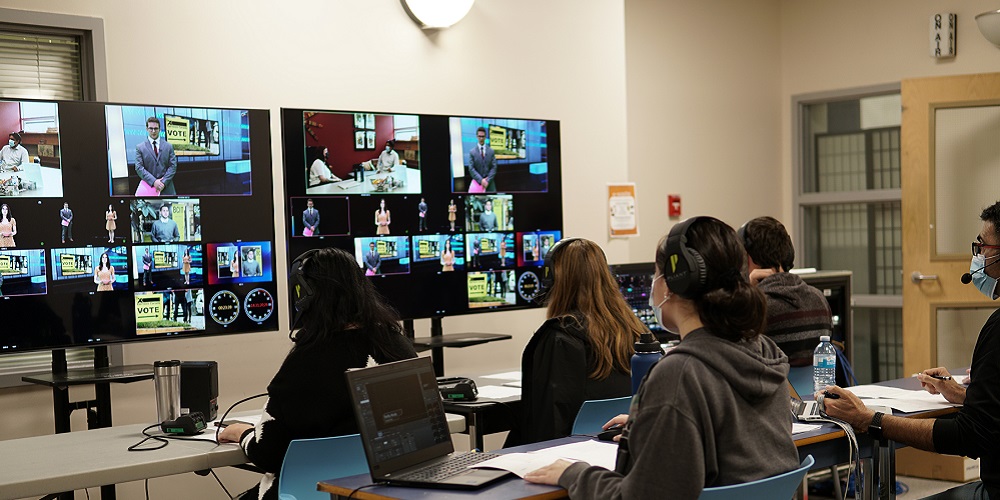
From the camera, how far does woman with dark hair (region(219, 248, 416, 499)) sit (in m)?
2.73

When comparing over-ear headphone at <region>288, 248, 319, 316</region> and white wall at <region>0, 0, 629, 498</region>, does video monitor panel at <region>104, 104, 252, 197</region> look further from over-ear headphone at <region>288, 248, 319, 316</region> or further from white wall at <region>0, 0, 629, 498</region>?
over-ear headphone at <region>288, 248, 319, 316</region>

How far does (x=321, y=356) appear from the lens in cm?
277

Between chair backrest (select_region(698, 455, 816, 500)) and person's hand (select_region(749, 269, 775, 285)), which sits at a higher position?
person's hand (select_region(749, 269, 775, 285))

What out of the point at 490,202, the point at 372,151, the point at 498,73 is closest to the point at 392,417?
the point at 372,151

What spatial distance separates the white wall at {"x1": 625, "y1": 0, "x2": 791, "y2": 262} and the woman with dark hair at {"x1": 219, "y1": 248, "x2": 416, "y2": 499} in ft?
12.2

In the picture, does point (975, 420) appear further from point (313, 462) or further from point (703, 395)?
point (313, 462)

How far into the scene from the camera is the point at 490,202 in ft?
15.0

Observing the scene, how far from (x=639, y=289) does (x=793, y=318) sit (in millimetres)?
1133

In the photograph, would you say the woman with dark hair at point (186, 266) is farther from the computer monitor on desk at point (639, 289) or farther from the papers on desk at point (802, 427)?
the papers on desk at point (802, 427)

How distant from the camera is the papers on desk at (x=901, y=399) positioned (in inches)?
124

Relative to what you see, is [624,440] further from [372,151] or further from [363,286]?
[372,151]

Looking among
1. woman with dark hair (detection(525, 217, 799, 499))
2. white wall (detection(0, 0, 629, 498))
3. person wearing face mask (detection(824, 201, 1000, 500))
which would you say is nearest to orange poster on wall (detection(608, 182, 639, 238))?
white wall (detection(0, 0, 629, 498))

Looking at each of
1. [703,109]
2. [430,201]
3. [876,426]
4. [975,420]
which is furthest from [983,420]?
[703,109]

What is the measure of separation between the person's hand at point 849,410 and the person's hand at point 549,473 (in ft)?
3.59
